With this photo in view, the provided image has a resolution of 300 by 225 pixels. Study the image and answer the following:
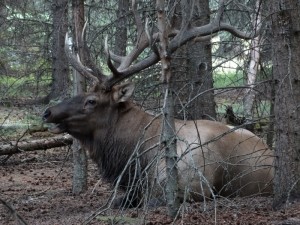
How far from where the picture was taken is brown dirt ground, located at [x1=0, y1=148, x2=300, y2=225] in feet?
19.5

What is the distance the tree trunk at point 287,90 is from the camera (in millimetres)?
6109

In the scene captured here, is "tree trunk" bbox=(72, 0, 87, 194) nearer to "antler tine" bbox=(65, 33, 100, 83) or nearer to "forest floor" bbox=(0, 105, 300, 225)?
"forest floor" bbox=(0, 105, 300, 225)

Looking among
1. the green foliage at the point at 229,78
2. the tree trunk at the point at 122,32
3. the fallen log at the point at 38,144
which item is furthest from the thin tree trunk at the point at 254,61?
the fallen log at the point at 38,144

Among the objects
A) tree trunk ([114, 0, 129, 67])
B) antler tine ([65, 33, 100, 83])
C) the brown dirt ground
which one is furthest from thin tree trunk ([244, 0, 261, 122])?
tree trunk ([114, 0, 129, 67])

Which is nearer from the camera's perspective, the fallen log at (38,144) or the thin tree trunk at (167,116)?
the thin tree trunk at (167,116)

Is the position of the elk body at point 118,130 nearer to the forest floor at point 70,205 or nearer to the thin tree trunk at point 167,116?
the forest floor at point 70,205

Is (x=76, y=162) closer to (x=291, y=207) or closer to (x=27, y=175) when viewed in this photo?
(x=27, y=175)

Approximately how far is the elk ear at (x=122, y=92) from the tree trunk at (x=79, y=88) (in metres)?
1.00

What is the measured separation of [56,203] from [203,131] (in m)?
2.51

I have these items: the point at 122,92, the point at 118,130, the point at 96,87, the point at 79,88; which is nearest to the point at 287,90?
the point at 122,92

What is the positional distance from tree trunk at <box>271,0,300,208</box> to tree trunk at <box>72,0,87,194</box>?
12.5 feet

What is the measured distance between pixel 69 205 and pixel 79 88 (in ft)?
5.88

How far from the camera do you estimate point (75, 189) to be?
998 centimetres

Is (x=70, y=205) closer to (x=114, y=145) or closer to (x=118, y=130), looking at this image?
(x=114, y=145)
